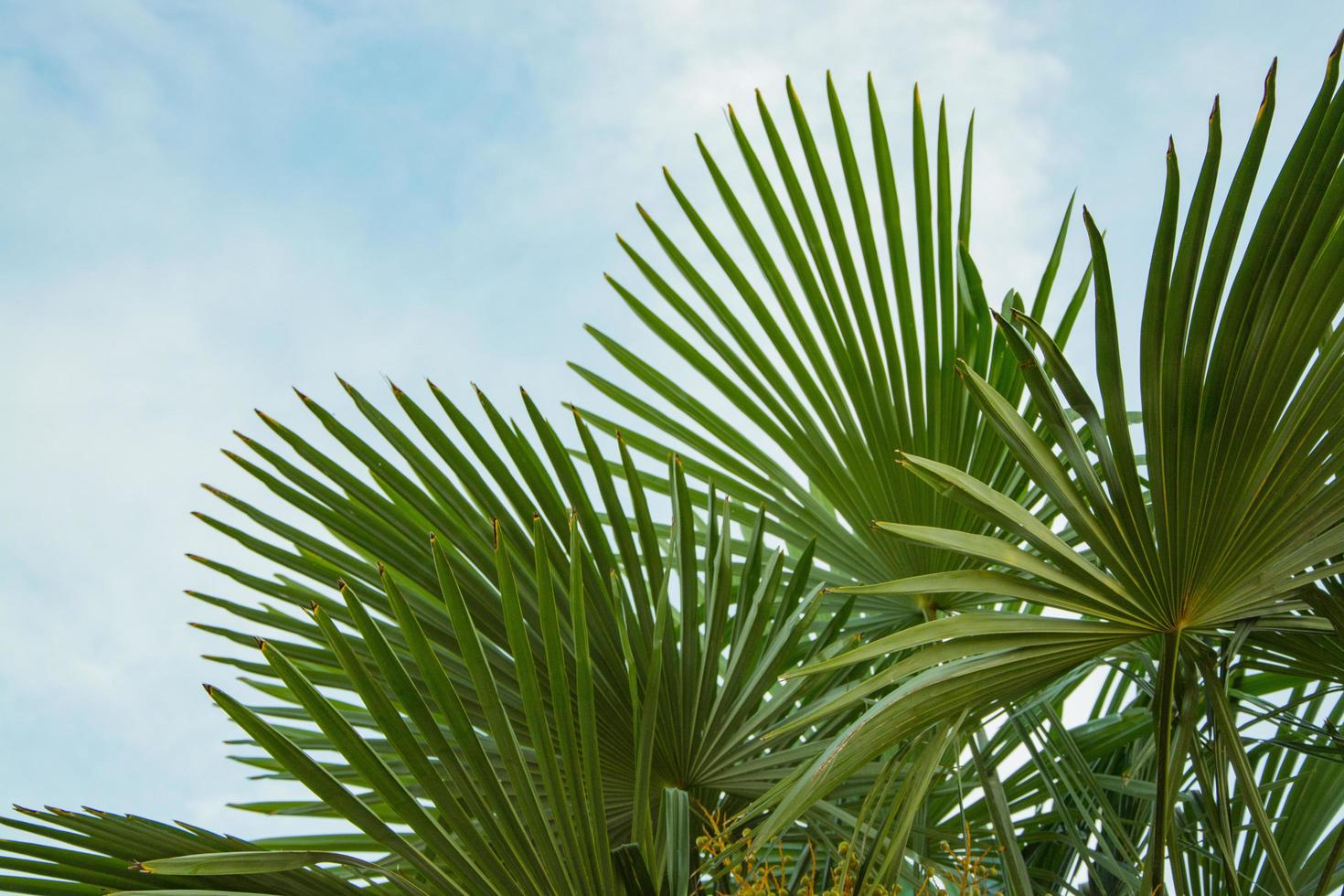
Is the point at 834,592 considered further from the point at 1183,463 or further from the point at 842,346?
the point at 842,346

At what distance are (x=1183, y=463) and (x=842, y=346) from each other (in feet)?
2.86

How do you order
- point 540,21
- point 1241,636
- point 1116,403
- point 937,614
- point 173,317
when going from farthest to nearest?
point 173,317, point 540,21, point 937,614, point 1241,636, point 1116,403

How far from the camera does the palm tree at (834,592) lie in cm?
135

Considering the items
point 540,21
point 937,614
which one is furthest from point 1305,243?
point 540,21

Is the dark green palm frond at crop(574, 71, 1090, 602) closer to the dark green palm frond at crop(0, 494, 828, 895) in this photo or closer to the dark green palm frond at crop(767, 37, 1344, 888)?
the dark green palm frond at crop(0, 494, 828, 895)

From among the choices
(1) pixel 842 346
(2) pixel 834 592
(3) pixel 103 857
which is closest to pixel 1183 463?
(2) pixel 834 592

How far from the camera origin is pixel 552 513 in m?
1.99

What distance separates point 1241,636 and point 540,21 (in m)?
6.31

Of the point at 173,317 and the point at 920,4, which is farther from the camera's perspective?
the point at 173,317

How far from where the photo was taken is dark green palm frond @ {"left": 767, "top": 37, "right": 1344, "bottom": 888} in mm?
1318

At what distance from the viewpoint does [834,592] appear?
1458 millimetres

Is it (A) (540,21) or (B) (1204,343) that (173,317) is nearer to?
(A) (540,21)

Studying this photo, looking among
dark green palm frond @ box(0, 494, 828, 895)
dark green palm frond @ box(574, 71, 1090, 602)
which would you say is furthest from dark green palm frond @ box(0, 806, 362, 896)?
dark green palm frond @ box(574, 71, 1090, 602)

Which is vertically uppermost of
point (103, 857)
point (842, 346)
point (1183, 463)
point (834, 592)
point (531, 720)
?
point (842, 346)
